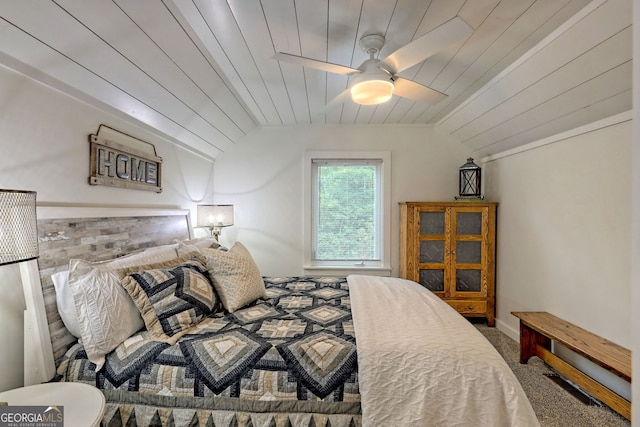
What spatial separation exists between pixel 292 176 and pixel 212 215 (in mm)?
1079

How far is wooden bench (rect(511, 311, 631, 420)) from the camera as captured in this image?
5.71 feet

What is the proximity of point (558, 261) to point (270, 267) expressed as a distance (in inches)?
115

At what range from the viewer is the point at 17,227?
929mm

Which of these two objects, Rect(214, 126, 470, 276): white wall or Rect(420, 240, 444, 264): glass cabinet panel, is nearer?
Rect(420, 240, 444, 264): glass cabinet panel

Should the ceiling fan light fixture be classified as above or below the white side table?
above

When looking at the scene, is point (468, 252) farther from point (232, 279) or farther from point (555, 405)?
point (232, 279)

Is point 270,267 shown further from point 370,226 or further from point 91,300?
point 91,300

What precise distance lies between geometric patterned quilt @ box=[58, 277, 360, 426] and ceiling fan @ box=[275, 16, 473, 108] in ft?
4.69

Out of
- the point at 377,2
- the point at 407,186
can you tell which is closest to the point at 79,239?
the point at 377,2

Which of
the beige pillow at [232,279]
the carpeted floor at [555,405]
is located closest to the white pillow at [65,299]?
the beige pillow at [232,279]

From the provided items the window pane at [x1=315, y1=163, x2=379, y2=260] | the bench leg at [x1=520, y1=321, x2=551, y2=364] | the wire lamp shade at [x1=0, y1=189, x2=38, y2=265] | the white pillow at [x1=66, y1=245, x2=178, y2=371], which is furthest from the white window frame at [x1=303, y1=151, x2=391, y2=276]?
the wire lamp shade at [x1=0, y1=189, x2=38, y2=265]

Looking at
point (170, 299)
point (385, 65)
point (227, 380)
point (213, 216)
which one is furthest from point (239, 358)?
point (213, 216)

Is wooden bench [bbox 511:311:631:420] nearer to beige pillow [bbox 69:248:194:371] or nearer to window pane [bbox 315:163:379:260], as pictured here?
window pane [bbox 315:163:379:260]

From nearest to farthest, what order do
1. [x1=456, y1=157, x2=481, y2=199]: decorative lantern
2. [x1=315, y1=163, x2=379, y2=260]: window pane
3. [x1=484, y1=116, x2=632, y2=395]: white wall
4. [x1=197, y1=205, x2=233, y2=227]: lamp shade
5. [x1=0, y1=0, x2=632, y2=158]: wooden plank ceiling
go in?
[x1=0, y1=0, x2=632, y2=158]: wooden plank ceiling
[x1=484, y1=116, x2=632, y2=395]: white wall
[x1=197, y1=205, x2=233, y2=227]: lamp shade
[x1=456, y1=157, x2=481, y2=199]: decorative lantern
[x1=315, y1=163, x2=379, y2=260]: window pane
